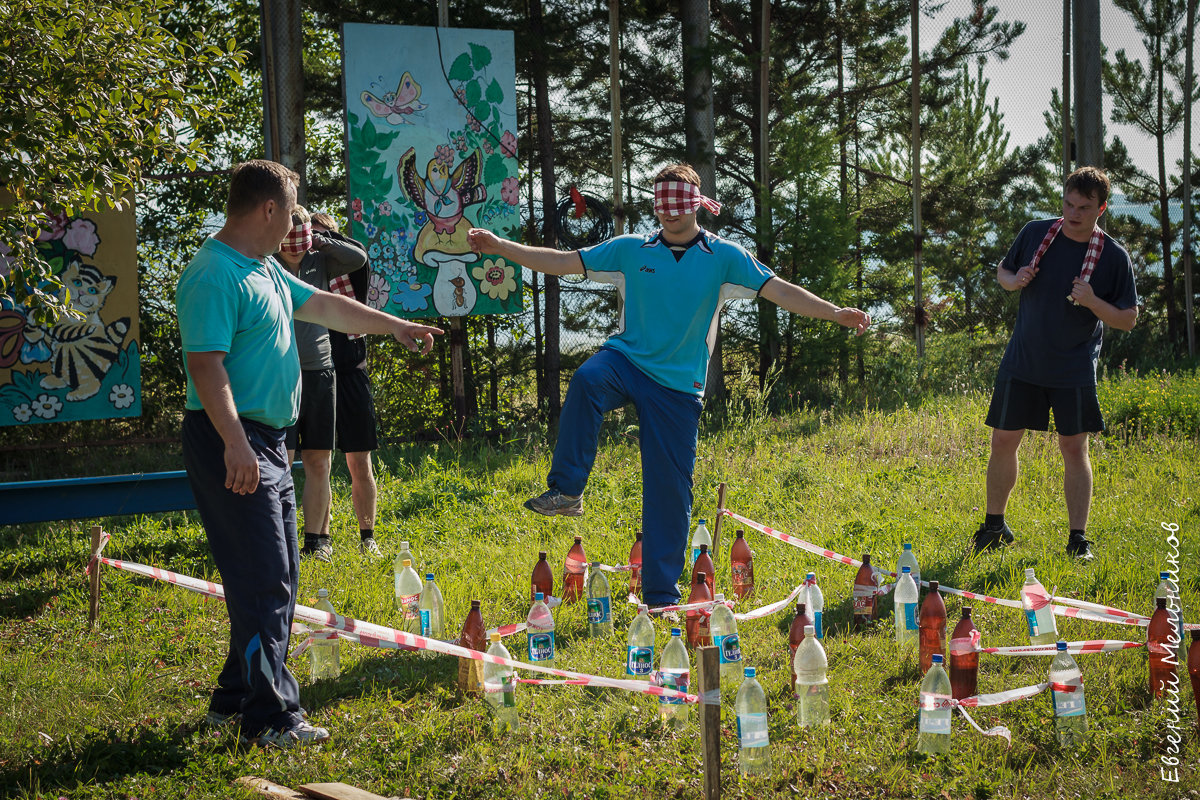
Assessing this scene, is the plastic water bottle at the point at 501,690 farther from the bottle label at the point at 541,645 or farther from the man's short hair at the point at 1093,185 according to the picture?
the man's short hair at the point at 1093,185

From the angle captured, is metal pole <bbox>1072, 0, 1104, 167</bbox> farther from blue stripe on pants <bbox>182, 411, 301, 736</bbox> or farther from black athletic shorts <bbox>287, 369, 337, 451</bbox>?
blue stripe on pants <bbox>182, 411, 301, 736</bbox>

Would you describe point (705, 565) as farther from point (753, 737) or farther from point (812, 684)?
point (753, 737)

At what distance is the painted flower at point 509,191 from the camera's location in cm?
1188

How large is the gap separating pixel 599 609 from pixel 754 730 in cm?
169

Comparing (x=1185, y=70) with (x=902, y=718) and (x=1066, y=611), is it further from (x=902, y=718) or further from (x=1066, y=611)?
(x=902, y=718)

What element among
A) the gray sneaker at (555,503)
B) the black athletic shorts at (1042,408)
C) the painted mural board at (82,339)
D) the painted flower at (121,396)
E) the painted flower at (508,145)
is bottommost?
the gray sneaker at (555,503)

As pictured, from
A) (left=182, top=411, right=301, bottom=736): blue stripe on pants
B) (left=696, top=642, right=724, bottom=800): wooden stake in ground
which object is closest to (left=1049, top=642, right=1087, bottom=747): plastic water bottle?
(left=696, top=642, right=724, bottom=800): wooden stake in ground

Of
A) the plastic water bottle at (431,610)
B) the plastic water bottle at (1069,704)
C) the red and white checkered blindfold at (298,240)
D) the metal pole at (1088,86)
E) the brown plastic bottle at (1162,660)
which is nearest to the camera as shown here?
the plastic water bottle at (1069,704)

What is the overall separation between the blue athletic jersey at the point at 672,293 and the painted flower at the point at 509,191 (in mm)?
6242

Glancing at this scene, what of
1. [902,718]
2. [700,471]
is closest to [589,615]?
[902,718]

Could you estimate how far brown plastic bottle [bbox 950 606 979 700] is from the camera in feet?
15.4

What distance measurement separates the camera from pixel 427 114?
11562 mm

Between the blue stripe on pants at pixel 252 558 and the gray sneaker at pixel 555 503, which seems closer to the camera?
the blue stripe on pants at pixel 252 558

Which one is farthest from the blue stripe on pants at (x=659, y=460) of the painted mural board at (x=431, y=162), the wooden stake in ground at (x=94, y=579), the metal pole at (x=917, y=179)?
the metal pole at (x=917, y=179)
